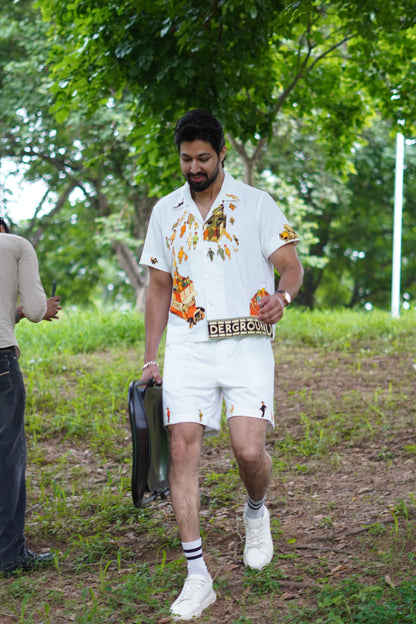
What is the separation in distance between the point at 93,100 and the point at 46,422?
3.32 m

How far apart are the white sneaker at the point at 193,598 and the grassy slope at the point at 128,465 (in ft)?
0.25

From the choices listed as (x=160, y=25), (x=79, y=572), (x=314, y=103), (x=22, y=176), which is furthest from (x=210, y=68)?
(x=22, y=176)

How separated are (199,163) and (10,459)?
1.88m

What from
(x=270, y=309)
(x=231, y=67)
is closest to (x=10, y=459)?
(x=270, y=309)

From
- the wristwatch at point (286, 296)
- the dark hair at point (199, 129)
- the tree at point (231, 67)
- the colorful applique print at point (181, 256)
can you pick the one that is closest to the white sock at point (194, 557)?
the wristwatch at point (286, 296)

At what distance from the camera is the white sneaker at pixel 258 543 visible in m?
4.13

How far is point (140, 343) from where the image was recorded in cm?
1170

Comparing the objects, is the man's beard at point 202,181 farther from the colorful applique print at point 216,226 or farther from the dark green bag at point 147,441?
the dark green bag at point 147,441

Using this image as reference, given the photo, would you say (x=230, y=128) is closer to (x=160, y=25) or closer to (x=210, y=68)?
(x=210, y=68)

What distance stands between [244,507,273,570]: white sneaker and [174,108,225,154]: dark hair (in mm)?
1989

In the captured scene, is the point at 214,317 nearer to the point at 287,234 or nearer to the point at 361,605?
the point at 287,234

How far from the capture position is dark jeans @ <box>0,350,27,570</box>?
13.7ft

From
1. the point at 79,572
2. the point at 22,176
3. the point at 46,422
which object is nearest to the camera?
the point at 79,572

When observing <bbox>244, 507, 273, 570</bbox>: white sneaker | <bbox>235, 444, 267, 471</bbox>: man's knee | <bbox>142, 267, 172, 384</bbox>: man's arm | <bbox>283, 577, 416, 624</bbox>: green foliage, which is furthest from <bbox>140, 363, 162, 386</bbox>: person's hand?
<bbox>283, 577, 416, 624</bbox>: green foliage
